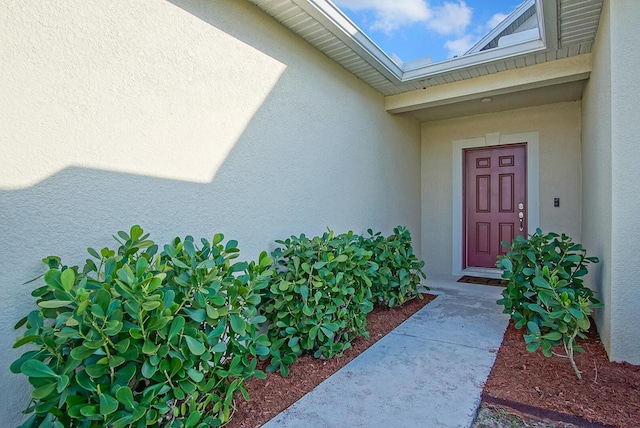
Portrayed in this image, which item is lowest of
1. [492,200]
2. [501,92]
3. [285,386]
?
[285,386]

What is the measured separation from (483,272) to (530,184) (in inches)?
57.8

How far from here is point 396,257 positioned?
150 inches

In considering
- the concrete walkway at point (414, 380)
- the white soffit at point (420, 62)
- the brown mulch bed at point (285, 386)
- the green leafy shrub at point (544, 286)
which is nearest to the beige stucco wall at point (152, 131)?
the white soffit at point (420, 62)

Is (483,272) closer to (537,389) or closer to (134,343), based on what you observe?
(537,389)

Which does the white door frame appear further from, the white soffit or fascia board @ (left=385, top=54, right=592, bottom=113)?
the white soffit

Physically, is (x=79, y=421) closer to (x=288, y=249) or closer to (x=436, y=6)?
(x=288, y=249)

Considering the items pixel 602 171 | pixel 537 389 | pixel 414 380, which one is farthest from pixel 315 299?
pixel 602 171

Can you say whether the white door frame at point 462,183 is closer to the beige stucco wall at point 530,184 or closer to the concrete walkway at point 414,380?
the beige stucco wall at point 530,184

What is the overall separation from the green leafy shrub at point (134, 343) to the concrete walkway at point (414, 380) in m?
0.52

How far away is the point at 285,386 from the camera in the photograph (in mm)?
2244

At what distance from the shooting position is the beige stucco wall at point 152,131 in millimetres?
1591

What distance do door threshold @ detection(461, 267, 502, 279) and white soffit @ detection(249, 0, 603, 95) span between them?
114 inches

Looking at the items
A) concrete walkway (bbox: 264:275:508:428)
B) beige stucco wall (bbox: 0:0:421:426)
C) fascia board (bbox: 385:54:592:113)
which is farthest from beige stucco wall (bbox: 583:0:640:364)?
beige stucco wall (bbox: 0:0:421:426)

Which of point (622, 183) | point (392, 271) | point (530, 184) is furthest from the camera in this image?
point (530, 184)
